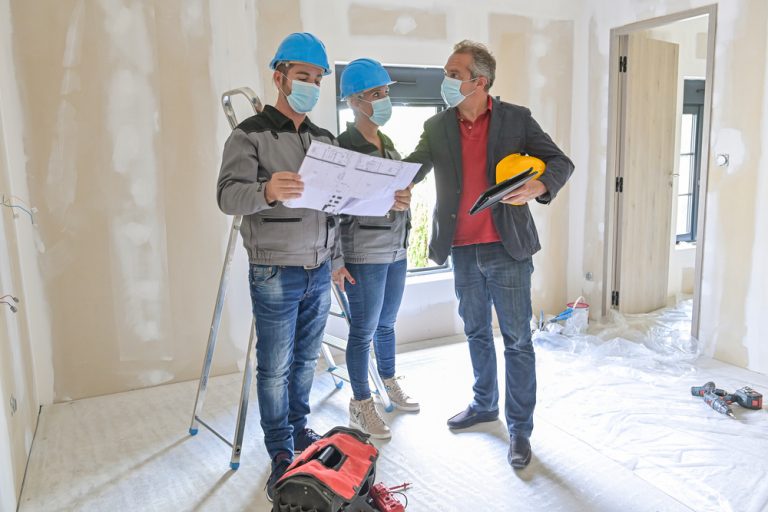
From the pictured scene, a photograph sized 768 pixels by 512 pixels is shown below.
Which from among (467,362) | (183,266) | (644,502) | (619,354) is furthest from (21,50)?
(619,354)

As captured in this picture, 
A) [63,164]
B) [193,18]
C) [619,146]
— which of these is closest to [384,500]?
[63,164]

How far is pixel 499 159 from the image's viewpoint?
2.11m

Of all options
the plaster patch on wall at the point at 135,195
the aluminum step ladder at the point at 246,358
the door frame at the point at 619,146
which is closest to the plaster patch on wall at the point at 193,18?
the plaster patch on wall at the point at 135,195

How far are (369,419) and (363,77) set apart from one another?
4.70 feet

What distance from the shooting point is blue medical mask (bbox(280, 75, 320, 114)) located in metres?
1.84

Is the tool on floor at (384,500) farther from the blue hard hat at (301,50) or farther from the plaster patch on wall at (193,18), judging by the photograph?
the plaster patch on wall at (193,18)

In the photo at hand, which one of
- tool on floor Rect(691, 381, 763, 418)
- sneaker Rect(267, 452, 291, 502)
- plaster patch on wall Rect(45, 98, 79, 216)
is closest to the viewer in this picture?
sneaker Rect(267, 452, 291, 502)

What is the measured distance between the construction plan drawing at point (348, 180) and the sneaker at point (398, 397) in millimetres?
1001

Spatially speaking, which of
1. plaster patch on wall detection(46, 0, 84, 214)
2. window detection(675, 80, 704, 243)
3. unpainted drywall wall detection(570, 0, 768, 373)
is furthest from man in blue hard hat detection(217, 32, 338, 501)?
window detection(675, 80, 704, 243)

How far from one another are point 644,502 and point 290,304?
4.53 ft

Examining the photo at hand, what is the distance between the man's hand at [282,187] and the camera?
1.64m

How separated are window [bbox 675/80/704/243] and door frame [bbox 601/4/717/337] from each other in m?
1.52

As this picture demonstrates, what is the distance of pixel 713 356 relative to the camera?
335 centimetres

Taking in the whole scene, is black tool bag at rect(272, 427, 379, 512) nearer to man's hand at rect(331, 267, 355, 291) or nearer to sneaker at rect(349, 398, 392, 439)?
sneaker at rect(349, 398, 392, 439)
